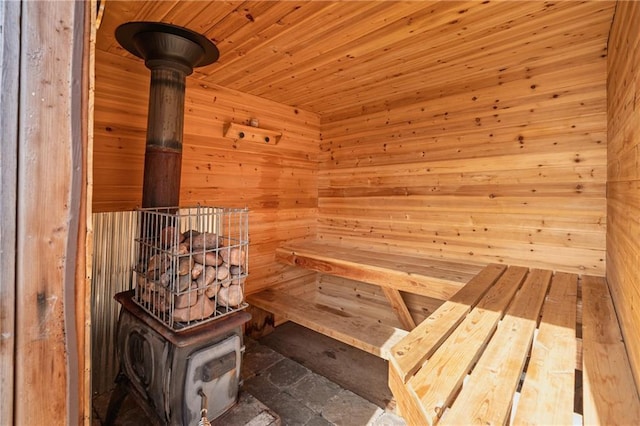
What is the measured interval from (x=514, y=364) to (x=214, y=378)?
1214 millimetres

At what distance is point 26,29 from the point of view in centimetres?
80

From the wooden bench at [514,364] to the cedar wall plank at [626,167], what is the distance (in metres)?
0.09

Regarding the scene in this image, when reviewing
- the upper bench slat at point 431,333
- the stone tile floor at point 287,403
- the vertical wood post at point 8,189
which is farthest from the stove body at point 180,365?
the upper bench slat at point 431,333

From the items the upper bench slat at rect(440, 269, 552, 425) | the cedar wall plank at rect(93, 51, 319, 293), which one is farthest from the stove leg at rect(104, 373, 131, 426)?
the upper bench slat at rect(440, 269, 552, 425)

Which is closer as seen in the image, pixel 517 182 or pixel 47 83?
pixel 47 83

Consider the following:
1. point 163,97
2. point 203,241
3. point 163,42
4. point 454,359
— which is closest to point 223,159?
point 163,97

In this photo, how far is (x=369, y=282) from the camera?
2.58 meters

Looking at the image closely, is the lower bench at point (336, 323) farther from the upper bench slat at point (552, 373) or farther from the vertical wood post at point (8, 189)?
the vertical wood post at point (8, 189)

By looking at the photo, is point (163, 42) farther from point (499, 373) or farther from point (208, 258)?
point (499, 373)

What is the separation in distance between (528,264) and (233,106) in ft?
9.06

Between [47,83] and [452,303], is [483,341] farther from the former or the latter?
[47,83]

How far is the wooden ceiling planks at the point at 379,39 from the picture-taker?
1.53m

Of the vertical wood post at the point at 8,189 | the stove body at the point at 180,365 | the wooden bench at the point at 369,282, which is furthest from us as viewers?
the wooden bench at the point at 369,282

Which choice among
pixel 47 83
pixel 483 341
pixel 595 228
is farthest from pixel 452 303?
pixel 47 83
